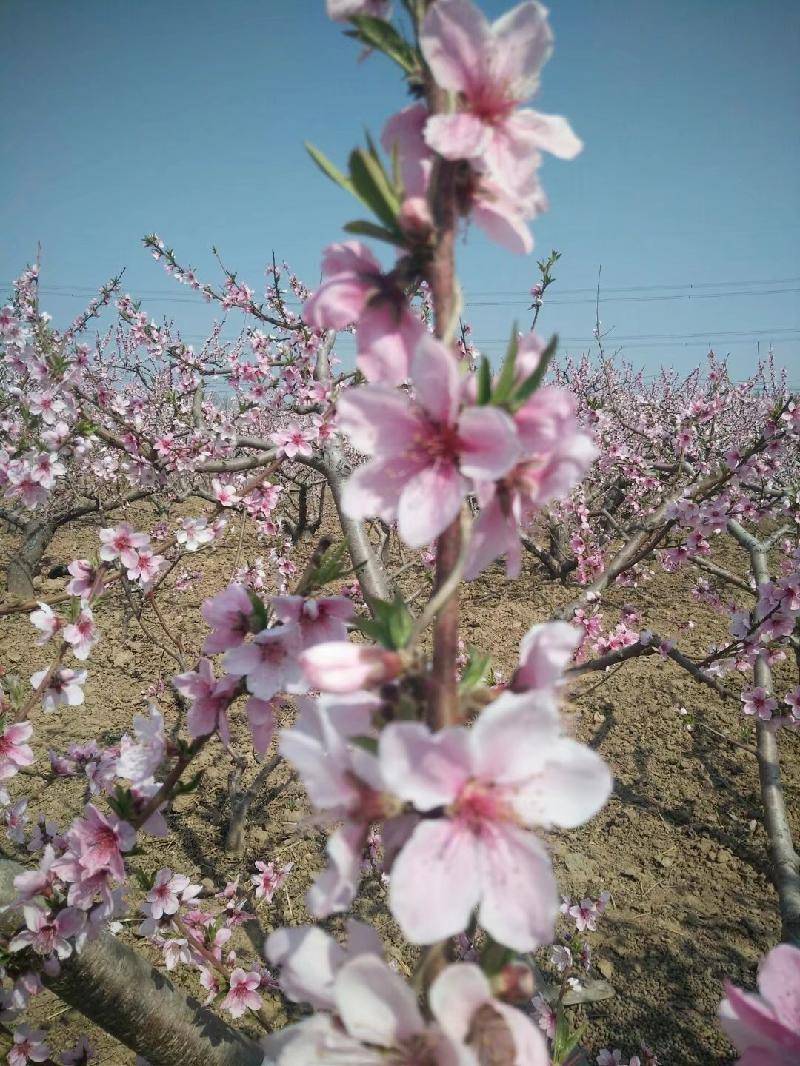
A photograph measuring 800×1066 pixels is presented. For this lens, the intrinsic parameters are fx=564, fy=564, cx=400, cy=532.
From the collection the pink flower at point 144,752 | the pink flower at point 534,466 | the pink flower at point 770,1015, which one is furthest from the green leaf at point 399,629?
the pink flower at point 144,752

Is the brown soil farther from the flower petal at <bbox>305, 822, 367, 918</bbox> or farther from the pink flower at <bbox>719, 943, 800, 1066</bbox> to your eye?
the pink flower at <bbox>719, 943, 800, 1066</bbox>

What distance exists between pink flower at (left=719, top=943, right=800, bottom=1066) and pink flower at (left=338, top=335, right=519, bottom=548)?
0.64 metres

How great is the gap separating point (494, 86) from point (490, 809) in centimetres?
95

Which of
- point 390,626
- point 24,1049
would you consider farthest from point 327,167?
point 24,1049

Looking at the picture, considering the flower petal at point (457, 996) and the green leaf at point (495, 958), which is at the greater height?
the green leaf at point (495, 958)

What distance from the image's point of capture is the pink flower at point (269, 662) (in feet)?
3.25

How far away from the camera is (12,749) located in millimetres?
1974

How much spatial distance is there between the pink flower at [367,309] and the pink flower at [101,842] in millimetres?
1213

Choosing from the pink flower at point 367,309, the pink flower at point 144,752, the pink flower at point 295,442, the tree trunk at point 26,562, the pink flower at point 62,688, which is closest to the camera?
the pink flower at point 367,309

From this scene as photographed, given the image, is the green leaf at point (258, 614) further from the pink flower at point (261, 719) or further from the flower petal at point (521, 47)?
the flower petal at point (521, 47)

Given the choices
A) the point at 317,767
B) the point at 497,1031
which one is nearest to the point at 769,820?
the point at 497,1031

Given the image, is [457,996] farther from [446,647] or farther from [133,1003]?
Answer: [133,1003]

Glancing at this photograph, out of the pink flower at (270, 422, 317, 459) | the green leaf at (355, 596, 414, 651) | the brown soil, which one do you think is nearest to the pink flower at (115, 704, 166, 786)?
the brown soil

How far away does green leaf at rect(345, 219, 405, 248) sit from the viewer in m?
0.77
